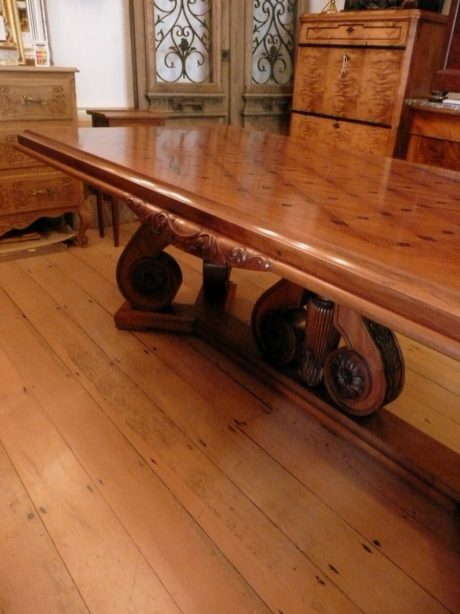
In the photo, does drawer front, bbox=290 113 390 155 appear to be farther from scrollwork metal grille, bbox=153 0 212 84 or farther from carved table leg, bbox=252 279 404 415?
carved table leg, bbox=252 279 404 415

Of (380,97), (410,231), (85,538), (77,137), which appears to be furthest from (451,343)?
(380,97)

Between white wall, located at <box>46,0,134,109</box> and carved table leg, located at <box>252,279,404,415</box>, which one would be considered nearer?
carved table leg, located at <box>252,279,404,415</box>

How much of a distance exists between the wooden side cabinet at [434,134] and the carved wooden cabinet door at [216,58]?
1307 mm

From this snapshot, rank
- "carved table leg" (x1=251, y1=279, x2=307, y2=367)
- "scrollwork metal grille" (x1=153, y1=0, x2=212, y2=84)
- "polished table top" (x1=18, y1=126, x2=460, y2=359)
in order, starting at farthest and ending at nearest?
"scrollwork metal grille" (x1=153, y1=0, x2=212, y2=84), "carved table leg" (x1=251, y1=279, x2=307, y2=367), "polished table top" (x1=18, y1=126, x2=460, y2=359)

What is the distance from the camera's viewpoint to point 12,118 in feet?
7.59

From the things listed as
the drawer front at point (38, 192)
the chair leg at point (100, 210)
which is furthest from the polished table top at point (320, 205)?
the chair leg at point (100, 210)

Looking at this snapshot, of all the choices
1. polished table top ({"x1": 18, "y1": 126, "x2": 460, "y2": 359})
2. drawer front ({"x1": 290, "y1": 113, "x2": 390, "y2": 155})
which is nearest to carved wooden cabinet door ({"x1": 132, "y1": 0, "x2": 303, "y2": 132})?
drawer front ({"x1": 290, "y1": 113, "x2": 390, "y2": 155})

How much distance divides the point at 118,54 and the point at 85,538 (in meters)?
2.85

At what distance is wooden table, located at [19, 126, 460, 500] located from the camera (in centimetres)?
74

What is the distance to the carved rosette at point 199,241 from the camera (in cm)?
91

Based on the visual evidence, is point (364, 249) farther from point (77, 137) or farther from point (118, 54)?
point (118, 54)

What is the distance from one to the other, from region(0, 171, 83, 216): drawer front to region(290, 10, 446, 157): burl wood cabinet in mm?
1602

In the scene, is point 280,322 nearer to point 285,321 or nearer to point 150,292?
point 285,321

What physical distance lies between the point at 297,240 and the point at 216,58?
2.90m
